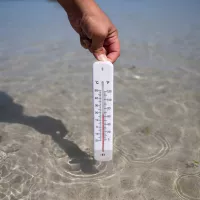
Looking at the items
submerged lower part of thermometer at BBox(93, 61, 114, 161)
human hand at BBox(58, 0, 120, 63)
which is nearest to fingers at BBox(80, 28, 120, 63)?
human hand at BBox(58, 0, 120, 63)

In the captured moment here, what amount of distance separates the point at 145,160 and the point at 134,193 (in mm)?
497

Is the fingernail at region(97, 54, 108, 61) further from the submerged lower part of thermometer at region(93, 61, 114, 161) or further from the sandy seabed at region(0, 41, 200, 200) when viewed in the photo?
the sandy seabed at region(0, 41, 200, 200)

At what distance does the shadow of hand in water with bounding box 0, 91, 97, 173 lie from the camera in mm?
2738

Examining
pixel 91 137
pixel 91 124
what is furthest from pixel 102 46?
pixel 91 124

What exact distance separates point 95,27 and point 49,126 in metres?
1.83

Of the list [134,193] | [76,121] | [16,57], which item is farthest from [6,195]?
[16,57]

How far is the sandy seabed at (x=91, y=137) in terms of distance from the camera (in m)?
2.40

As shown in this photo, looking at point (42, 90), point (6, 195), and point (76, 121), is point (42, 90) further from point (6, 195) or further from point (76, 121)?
point (6, 195)

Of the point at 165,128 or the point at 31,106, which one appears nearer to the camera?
the point at 165,128

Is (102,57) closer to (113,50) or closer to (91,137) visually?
(113,50)

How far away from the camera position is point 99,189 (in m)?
2.38

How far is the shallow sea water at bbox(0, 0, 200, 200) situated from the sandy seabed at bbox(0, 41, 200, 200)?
10mm

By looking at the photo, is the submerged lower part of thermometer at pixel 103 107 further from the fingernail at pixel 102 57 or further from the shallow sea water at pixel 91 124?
the shallow sea water at pixel 91 124

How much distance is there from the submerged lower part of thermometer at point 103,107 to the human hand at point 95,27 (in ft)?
0.43
